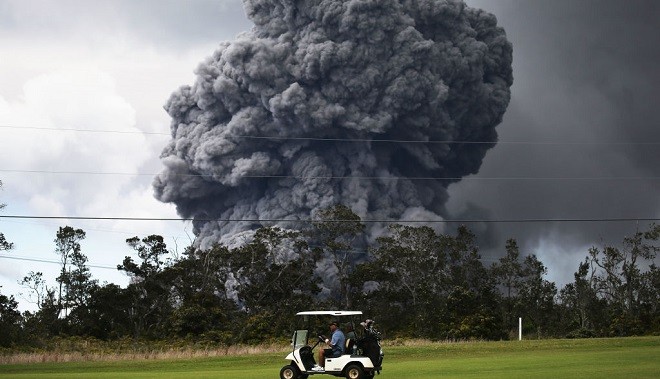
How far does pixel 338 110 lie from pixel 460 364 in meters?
64.3

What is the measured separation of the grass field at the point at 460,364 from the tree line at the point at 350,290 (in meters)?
18.5

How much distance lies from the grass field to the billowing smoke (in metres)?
50.7

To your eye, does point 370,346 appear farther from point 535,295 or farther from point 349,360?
point 535,295

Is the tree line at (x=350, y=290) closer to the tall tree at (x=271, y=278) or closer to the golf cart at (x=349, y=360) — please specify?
the tall tree at (x=271, y=278)

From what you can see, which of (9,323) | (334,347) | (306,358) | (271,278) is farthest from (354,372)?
(271,278)

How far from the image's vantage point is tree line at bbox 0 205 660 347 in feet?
211

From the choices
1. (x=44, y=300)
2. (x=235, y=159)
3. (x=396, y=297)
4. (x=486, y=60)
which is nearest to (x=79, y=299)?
(x=44, y=300)

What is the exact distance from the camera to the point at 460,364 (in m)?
31.2

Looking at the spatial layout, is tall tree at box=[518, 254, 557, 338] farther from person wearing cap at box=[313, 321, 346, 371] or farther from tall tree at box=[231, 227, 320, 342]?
person wearing cap at box=[313, 321, 346, 371]

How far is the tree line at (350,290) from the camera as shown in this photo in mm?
64438

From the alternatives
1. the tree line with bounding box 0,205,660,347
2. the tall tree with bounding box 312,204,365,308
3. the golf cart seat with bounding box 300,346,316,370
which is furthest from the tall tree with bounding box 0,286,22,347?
the golf cart seat with bounding box 300,346,316,370

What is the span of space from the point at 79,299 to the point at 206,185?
33770mm

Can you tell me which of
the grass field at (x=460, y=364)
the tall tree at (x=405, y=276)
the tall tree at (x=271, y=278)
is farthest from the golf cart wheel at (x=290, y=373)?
the tall tree at (x=271, y=278)

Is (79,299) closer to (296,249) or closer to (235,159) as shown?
(296,249)
